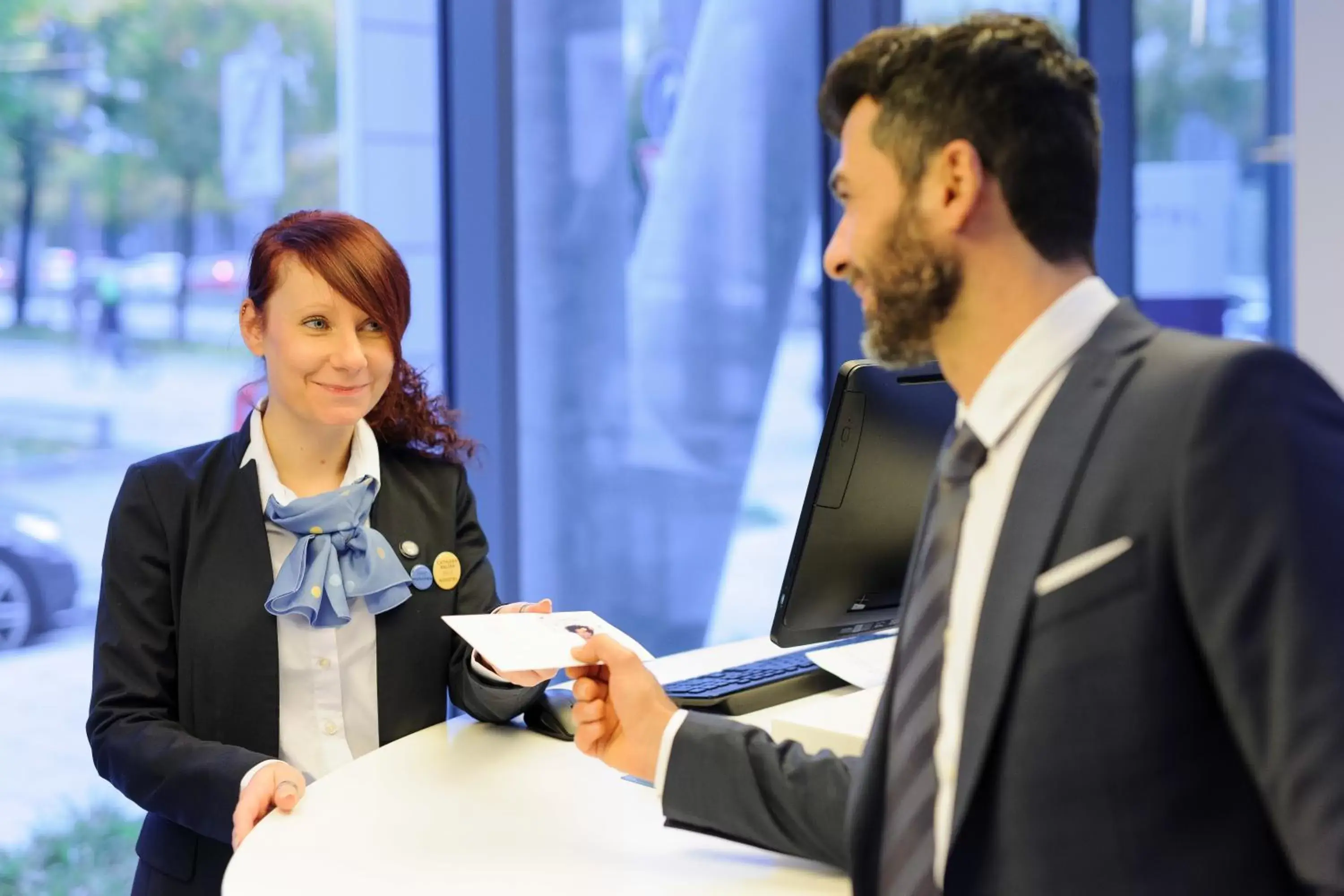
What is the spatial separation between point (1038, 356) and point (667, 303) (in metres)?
3.18

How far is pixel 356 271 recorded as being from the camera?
2.03 metres

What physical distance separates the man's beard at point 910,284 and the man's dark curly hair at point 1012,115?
5cm

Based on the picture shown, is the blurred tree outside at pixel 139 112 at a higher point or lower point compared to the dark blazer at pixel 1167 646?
higher

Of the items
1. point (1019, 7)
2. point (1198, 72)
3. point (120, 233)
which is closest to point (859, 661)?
point (120, 233)

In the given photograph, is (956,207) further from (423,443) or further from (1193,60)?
(1193,60)

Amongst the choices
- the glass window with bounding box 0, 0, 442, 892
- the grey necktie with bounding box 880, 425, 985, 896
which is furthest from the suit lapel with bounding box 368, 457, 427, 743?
the glass window with bounding box 0, 0, 442, 892

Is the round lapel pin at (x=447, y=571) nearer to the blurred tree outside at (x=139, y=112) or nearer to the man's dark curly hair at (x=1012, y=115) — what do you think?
the man's dark curly hair at (x=1012, y=115)

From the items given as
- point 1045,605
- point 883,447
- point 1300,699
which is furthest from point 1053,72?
point 883,447

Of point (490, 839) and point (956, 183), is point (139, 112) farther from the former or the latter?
point (956, 183)

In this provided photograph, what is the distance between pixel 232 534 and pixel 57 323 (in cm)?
164

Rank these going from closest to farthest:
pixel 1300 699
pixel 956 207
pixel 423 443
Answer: pixel 1300 699
pixel 956 207
pixel 423 443

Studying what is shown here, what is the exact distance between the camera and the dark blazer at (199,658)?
1845mm

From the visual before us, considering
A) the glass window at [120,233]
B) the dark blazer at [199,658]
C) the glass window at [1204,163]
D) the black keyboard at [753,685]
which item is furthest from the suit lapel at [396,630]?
the glass window at [1204,163]

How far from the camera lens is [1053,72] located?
1.24m
